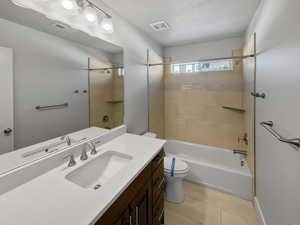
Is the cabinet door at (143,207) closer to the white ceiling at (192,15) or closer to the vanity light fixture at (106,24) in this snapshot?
the vanity light fixture at (106,24)

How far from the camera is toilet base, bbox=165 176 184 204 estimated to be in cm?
182

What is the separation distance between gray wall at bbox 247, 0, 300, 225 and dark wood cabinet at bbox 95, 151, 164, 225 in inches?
36.1

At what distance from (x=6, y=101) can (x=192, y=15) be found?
6.59 feet

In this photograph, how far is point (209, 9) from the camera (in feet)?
5.38

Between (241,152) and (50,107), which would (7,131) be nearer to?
(50,107)

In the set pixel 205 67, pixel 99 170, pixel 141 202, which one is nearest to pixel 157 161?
pixel 141 202

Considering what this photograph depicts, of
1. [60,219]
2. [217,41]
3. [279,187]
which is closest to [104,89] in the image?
[60,219]

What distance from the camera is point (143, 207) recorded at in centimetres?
103

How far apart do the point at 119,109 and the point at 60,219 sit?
1.25m

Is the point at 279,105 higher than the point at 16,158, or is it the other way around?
the point at 279,105

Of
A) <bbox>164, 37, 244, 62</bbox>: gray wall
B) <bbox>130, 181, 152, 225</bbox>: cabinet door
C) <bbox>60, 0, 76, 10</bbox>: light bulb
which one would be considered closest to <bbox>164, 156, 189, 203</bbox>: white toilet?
<bbox>130, 181, 152, 225</bbox>: cabinet door

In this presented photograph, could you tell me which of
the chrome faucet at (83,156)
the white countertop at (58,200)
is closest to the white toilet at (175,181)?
the white countertop at (58,200)

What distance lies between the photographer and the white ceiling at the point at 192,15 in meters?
1.53

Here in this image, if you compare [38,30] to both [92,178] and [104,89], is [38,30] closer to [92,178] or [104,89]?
[104,89]
